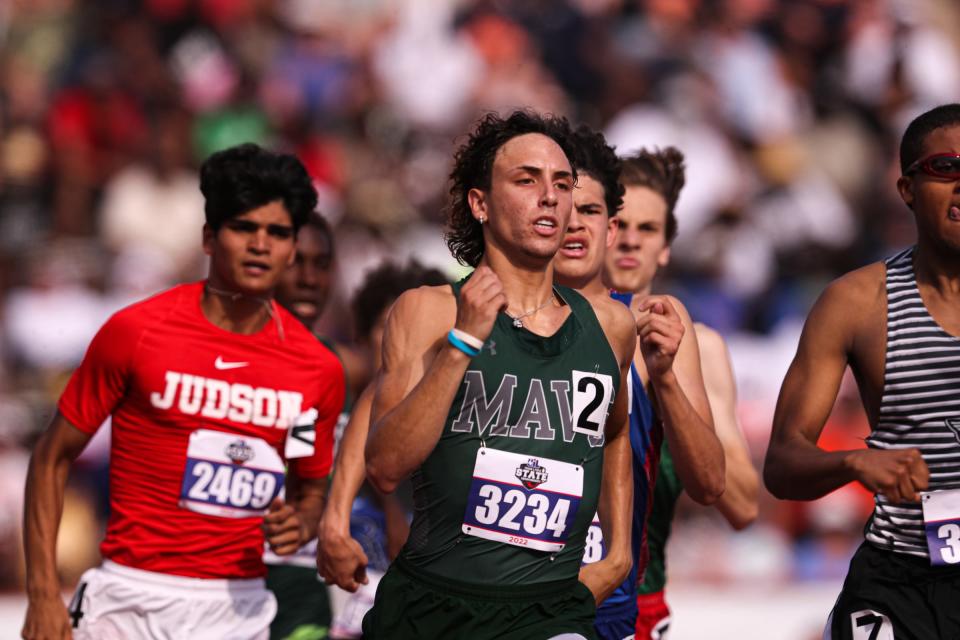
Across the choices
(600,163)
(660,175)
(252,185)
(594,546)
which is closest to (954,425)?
(594,546)

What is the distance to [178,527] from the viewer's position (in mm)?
5484

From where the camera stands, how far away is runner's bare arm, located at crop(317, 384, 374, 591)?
4539 mm

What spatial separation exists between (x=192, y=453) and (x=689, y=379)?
1.89 metres

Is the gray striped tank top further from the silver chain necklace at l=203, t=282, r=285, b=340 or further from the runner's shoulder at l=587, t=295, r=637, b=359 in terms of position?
the silver chain necklace at l=203, t=282, r=285, b=340

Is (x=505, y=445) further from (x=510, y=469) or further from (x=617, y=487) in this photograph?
(x=617, y=487)

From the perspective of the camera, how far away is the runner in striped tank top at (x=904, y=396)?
13.9 feet

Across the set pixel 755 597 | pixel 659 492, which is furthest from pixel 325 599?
pixel 755 597

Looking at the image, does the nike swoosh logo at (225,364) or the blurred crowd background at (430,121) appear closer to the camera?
the nike swoosh logo at (225,364)

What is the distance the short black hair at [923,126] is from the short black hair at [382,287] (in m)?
2.92

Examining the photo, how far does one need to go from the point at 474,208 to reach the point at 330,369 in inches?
60.1

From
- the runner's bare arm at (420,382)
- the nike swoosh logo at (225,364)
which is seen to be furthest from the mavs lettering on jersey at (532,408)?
the nike swoosh logo at (225,364)

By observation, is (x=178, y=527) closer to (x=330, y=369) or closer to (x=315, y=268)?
(x=330, y=369)

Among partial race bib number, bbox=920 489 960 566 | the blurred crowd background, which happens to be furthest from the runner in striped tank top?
the blurred crowd background

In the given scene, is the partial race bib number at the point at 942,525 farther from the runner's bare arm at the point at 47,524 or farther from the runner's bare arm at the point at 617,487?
the runner's bare arm at the point at 47,524
